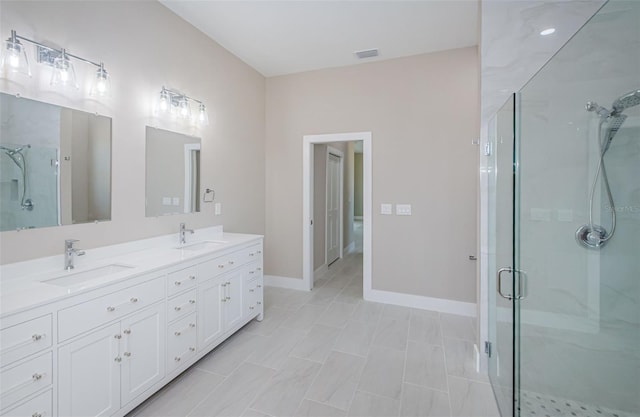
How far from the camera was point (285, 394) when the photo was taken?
6.52 ft

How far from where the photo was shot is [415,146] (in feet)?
11.3

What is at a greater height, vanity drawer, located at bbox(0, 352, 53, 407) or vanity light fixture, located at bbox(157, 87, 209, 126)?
vanity light fixture, located at bbox(157, 87, 209, 126)

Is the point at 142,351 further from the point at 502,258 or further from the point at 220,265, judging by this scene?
the point at 502,258

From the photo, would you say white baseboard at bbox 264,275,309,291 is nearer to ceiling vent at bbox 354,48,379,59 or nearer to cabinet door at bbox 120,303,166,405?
cabinet door at bbox 120,303,166,405

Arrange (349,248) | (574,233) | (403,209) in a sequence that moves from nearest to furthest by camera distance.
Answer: (574,233), (403,209), (349,248)

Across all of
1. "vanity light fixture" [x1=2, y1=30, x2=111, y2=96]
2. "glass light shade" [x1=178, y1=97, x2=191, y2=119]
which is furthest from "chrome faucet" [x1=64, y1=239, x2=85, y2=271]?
"glass light shade" [x1=178, y1=97, x2=191, y2=119]

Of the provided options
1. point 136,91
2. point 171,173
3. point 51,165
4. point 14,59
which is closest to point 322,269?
point 171,173

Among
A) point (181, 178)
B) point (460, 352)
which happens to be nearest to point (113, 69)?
point (181, 178)

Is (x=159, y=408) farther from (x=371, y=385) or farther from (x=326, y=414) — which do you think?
(x=371, y=385)

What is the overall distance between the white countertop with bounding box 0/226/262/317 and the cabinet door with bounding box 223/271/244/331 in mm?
290

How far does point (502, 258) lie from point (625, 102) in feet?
3.62

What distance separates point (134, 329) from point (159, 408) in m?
0.57

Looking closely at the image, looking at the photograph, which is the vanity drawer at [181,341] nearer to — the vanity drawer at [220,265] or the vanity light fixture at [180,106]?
the vanity drawer at [220,265]

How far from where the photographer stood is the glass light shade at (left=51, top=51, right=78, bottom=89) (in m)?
1.79
